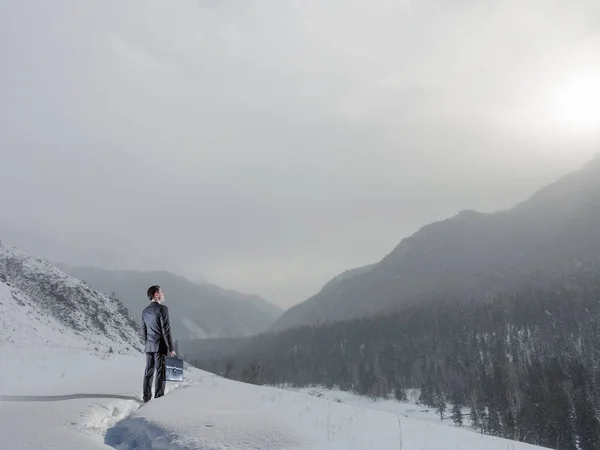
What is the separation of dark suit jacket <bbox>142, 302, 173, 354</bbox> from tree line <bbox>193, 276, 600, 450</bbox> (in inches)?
2034

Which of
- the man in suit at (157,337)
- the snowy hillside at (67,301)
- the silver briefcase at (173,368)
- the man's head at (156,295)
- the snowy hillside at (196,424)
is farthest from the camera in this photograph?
the snowy hillside at (67,301)

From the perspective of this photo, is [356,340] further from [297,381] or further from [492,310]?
[492,310]

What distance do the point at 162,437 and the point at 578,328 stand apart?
15131 cm

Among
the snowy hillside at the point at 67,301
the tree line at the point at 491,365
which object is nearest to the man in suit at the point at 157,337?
the tree line at the point at 491,365

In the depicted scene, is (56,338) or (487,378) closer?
(56,338)

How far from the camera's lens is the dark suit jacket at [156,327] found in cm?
968

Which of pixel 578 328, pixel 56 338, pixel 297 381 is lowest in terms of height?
pixel 297 381

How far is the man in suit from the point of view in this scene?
9.68 m

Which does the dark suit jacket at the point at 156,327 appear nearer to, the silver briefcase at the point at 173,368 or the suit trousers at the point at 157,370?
the suit trousers at the point at 157,370

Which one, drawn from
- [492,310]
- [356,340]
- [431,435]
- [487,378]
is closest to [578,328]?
[492,310]

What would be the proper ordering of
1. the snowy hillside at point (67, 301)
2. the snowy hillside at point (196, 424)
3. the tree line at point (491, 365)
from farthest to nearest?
the snowy hillside at point (67, 301), the tree line at point (491, 365), the snowy hillside at point (196, 424)

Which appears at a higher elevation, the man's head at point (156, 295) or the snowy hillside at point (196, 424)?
the man's head at point (156, 295)

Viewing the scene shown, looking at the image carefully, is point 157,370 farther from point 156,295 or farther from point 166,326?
point 156,295

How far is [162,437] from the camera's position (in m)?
6.26
